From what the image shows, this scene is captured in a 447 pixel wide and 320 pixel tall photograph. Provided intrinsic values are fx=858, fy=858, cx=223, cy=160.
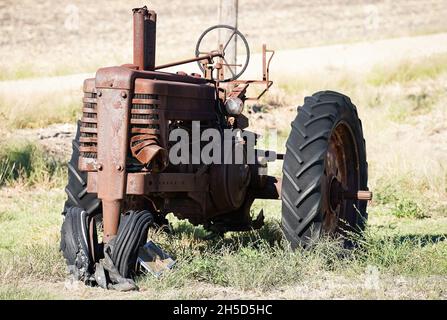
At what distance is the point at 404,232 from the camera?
912 cm

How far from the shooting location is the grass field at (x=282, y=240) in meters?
6.03

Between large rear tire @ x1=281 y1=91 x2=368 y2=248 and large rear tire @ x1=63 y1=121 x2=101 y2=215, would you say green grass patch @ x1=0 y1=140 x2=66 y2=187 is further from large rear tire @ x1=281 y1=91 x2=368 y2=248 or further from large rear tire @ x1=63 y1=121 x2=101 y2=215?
large rear tire @ x1=281 y1=91 x2=368 y2=248

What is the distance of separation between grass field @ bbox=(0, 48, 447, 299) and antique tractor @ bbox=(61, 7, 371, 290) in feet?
0.90

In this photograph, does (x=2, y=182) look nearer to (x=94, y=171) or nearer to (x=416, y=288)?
(x=94, y=171)

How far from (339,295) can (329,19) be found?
2802cm

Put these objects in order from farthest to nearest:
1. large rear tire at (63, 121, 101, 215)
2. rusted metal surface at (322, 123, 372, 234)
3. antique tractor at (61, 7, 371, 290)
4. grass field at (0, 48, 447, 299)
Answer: rusted metal surface at (322, 123, 372, 234) < large rear tire at (63, 121, 101, 215) < antique tractor at (61, 7, 371, 290) < grass field at (0, 48, 447, 299)

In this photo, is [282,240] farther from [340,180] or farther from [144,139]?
[144,139]

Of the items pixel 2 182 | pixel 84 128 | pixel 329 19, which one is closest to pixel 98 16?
pixel 329 19

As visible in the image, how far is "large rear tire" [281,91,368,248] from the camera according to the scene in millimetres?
6758

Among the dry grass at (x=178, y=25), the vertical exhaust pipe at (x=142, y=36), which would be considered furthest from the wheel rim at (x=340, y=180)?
the dry grass at (x=178, y=25)

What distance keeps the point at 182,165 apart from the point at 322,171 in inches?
44.6

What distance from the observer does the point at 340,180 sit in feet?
26.3

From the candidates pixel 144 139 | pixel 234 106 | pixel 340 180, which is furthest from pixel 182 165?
pixel 340 180

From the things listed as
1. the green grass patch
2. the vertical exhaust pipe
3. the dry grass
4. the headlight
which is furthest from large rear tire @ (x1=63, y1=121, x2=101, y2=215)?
the dry grass
